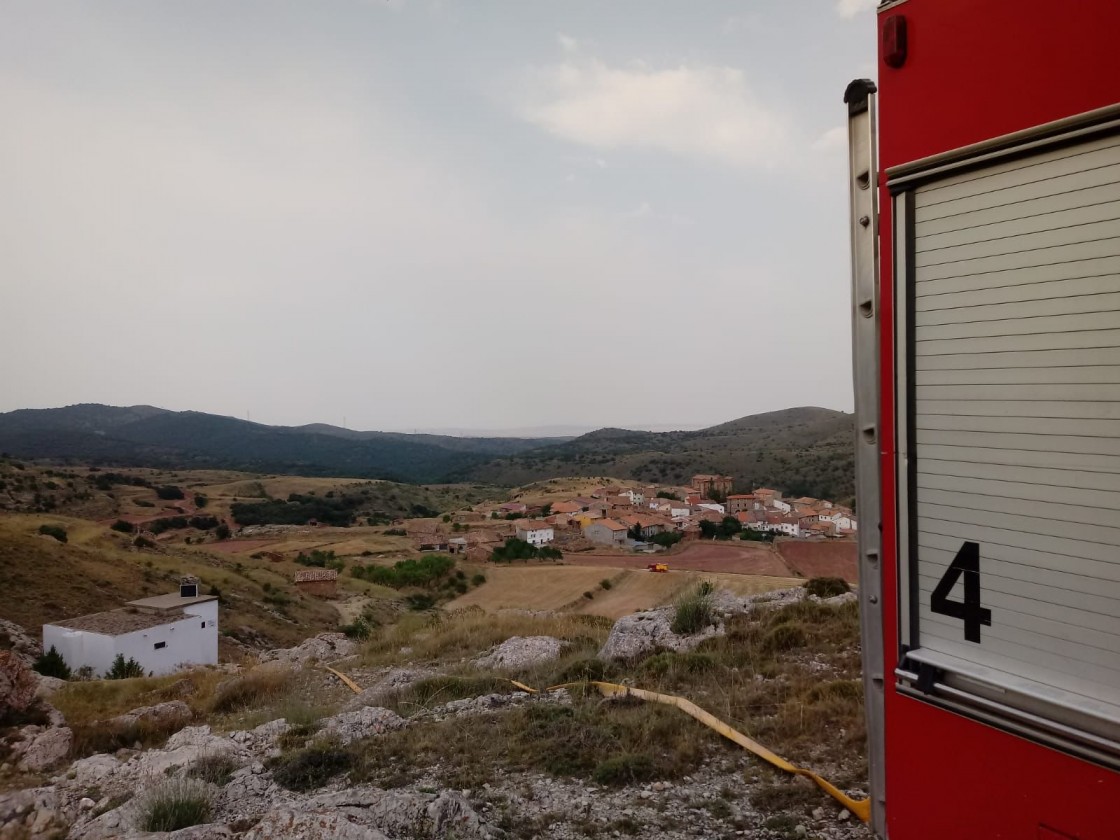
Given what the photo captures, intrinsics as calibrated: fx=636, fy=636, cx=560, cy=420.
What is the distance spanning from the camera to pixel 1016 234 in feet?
7.25

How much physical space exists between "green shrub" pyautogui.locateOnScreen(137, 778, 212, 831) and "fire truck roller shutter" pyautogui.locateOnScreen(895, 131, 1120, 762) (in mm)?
4997

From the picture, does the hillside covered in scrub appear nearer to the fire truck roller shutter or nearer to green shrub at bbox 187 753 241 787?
green shrub at bbox 187 753 241 787

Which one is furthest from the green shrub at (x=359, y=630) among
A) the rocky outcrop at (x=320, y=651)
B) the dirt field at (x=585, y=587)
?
the dirt field at (x=585, y=587)

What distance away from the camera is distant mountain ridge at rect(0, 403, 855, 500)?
7488 cm

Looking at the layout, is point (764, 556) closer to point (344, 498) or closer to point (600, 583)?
point (600, 583)

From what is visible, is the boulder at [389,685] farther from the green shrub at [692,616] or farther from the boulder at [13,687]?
the boulder at [13,687]

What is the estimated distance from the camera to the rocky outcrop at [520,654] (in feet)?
30.5

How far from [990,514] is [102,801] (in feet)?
24.1

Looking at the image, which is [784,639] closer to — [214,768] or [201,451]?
[214,768]

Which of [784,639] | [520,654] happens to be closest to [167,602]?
[520,654]

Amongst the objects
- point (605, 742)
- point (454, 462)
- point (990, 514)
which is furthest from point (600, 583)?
point (454, 462)

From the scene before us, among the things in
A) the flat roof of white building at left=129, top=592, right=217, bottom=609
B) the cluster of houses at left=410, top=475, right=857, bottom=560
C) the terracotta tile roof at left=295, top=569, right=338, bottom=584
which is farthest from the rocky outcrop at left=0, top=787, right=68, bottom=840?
the cluster of houses at left=410, top=475, right=857, bottom=560

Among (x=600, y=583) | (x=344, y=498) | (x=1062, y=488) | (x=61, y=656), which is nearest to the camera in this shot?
(x=1062, y=488)

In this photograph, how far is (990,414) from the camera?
2.31 m
